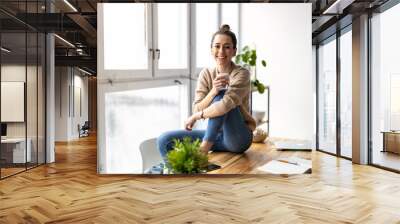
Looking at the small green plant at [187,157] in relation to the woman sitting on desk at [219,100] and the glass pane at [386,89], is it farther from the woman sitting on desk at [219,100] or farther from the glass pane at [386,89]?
the glass pane at [386,89]

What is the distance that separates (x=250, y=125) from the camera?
5.00m

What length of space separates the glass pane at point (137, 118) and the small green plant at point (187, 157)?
0.78 feet

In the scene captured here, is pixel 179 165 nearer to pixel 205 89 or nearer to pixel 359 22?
pixel 205 89

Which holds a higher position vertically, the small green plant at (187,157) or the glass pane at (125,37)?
the glass pane at (125,37)

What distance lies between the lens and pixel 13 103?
18.2 ft

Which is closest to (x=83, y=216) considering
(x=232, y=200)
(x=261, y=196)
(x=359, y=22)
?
(x=232, y=200)

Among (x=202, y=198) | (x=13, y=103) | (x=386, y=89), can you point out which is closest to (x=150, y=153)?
(x=202, y=198)

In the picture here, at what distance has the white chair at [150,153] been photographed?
4926mm

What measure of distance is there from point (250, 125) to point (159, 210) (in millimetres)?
2053

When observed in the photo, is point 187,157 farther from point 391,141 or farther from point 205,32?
point 391,141

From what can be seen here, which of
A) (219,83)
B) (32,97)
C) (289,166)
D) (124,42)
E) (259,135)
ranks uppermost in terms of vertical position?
(124,42)

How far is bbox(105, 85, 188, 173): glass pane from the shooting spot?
16.2 ft

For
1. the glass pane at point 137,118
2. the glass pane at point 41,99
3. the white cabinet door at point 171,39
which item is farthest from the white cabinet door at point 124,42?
the glass pane at point 41,99

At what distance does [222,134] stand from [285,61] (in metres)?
1.22
